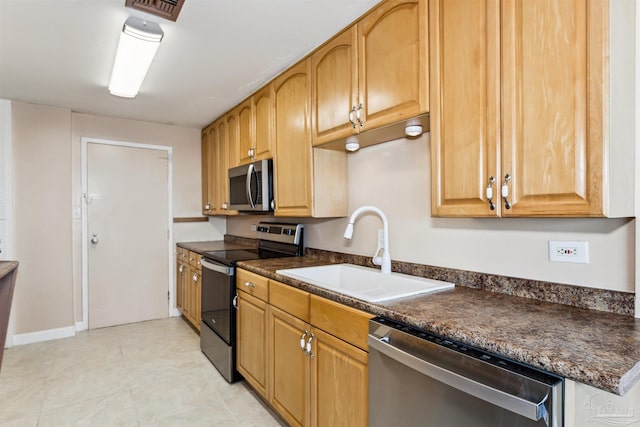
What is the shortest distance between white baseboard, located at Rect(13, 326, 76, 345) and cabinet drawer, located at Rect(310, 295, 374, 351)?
306 centimetres

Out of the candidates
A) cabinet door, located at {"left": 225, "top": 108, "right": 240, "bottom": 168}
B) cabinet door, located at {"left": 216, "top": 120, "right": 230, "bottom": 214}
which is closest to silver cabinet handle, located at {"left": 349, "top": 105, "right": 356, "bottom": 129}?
cabinet door, located at {"left": 225, "top": 108, "right": 240, "bottom": 168}

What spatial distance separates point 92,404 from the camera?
225 centimetres

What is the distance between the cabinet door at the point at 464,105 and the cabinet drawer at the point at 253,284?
1.10 m

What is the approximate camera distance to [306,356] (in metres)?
1.70

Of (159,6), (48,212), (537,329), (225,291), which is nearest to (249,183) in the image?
(225,291)

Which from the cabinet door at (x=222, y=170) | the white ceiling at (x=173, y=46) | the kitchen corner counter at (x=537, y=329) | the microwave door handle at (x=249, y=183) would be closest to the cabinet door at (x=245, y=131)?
the white ceiling at (x=173, y=46)

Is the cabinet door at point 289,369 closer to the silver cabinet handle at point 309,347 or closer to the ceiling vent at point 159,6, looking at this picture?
the silver cabinet handle at point 309,347

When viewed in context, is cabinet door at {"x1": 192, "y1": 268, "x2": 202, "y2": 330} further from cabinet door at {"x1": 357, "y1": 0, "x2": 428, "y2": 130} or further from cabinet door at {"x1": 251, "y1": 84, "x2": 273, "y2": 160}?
cabinet door at {"x1": 357, "y1": 0, "x2": 428, "y2": 130}

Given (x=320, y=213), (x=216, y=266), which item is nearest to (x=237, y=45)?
(x=320, y=213)

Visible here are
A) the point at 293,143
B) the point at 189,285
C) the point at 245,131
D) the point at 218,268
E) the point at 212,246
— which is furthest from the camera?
the point at 212,246

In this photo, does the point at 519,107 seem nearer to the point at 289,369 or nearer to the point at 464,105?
the point at 464,105

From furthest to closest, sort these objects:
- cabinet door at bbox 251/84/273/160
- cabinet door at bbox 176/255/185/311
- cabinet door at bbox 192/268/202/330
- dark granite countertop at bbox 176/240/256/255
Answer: cabinet door at bbox 176/255/185/311 < dark granite countertop at bbox 176/240/256/255 < cabinet door at bbox 192/268/202/330 < cabinet door at bbox 251/84/273/160

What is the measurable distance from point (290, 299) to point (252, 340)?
1.97ft

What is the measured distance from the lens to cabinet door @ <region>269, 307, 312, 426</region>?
1.73 metres
